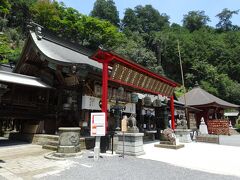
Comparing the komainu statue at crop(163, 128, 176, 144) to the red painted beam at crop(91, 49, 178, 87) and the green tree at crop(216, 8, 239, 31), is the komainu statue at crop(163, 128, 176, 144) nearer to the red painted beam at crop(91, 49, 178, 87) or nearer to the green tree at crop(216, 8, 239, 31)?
the red painted beam at crop(91, 49, 178, 87)

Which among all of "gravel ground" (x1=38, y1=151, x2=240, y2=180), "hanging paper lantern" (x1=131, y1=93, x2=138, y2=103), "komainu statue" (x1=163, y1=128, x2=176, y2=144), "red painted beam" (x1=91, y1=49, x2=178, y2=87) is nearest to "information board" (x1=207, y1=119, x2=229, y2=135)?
"hanging paper lantern" (x1=131, y1=93, x2=138, y2=103)

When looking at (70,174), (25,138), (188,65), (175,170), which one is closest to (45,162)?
(70,174)

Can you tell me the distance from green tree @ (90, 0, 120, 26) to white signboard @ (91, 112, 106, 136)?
58355mm

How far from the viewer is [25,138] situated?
12.9 metres

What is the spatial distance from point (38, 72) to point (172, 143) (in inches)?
389

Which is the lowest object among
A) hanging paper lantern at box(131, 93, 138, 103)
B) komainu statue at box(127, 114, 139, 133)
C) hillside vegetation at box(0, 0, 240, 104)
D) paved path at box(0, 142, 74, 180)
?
paved path at box(0, 142, 74, 180)

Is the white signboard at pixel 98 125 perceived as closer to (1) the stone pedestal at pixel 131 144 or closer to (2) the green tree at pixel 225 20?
(1) the stone pedestal at pixel 131 144

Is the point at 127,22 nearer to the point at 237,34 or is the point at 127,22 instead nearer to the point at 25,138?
the point at 237,34

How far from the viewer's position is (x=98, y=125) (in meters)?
8.39

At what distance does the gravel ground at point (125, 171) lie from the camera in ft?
19.9

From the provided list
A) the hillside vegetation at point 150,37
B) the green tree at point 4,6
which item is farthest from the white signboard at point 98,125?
the hillside vegetation at point 150,37

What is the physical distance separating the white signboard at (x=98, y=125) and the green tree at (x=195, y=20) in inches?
2861

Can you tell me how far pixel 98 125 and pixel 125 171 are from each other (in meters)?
2.29

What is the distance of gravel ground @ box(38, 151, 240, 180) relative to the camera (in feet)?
19.9
